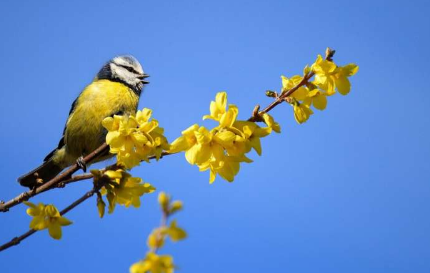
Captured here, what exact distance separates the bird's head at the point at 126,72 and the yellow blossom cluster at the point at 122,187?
294 cm

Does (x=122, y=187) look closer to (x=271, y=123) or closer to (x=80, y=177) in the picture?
(x=80, y=177)

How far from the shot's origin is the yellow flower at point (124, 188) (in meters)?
2.09

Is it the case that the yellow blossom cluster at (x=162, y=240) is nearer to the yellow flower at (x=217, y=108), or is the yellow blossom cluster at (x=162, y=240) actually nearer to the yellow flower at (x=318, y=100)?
the yellow flower at (x=217, y=108)

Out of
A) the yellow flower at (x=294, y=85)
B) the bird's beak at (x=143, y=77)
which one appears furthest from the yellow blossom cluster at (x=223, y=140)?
the bird's beak at (x=143, y=77)

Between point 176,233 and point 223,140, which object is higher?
point 223,140

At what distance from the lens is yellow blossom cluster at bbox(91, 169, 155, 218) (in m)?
2.09

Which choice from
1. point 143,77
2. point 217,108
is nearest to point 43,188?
point 217,108

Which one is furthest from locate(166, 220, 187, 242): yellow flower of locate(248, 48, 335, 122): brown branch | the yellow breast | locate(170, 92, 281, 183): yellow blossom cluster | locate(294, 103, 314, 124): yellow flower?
the yellow breast

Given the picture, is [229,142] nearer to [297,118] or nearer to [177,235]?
[297,118]

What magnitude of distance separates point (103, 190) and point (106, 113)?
237cm

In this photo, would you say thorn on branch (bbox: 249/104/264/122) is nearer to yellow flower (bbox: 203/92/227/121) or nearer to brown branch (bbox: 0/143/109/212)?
yellow flower (bbox: 203/92/227/121)

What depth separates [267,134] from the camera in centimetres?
199

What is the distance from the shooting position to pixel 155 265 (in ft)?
3.70

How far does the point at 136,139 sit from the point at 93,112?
2538 mm
